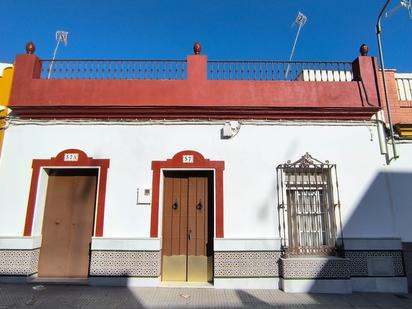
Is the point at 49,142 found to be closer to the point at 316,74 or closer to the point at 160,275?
the point at 160,275

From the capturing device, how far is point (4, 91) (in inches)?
272

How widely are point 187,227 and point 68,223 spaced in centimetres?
251

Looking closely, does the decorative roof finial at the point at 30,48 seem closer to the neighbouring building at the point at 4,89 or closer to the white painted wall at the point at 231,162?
the neighbouring building at the point at 4,89

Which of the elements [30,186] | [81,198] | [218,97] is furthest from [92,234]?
[218,97]

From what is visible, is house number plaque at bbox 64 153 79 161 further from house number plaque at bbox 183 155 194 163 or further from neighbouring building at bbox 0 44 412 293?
house number plaque at bbox 183 155 194 163

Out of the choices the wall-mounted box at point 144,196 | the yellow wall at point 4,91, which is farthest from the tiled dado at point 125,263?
the yellow wall at point 4,91

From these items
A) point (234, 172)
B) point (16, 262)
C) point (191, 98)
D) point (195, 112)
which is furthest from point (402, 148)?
point (16, 262)

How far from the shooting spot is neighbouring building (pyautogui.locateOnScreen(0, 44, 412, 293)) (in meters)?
6.13

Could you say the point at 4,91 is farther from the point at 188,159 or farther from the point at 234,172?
the point at 234,172

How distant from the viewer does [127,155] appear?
6.58 metres

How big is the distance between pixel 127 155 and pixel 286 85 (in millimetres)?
3753

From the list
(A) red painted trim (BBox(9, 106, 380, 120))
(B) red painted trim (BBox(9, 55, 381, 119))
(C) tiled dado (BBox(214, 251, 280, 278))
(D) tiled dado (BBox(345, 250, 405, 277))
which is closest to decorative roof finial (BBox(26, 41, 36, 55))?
(B) red painted trim (BBox(9, 55, 381, 119))

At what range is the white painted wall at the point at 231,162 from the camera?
6309 mm

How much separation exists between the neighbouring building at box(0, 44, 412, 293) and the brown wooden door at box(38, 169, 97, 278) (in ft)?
0.07
